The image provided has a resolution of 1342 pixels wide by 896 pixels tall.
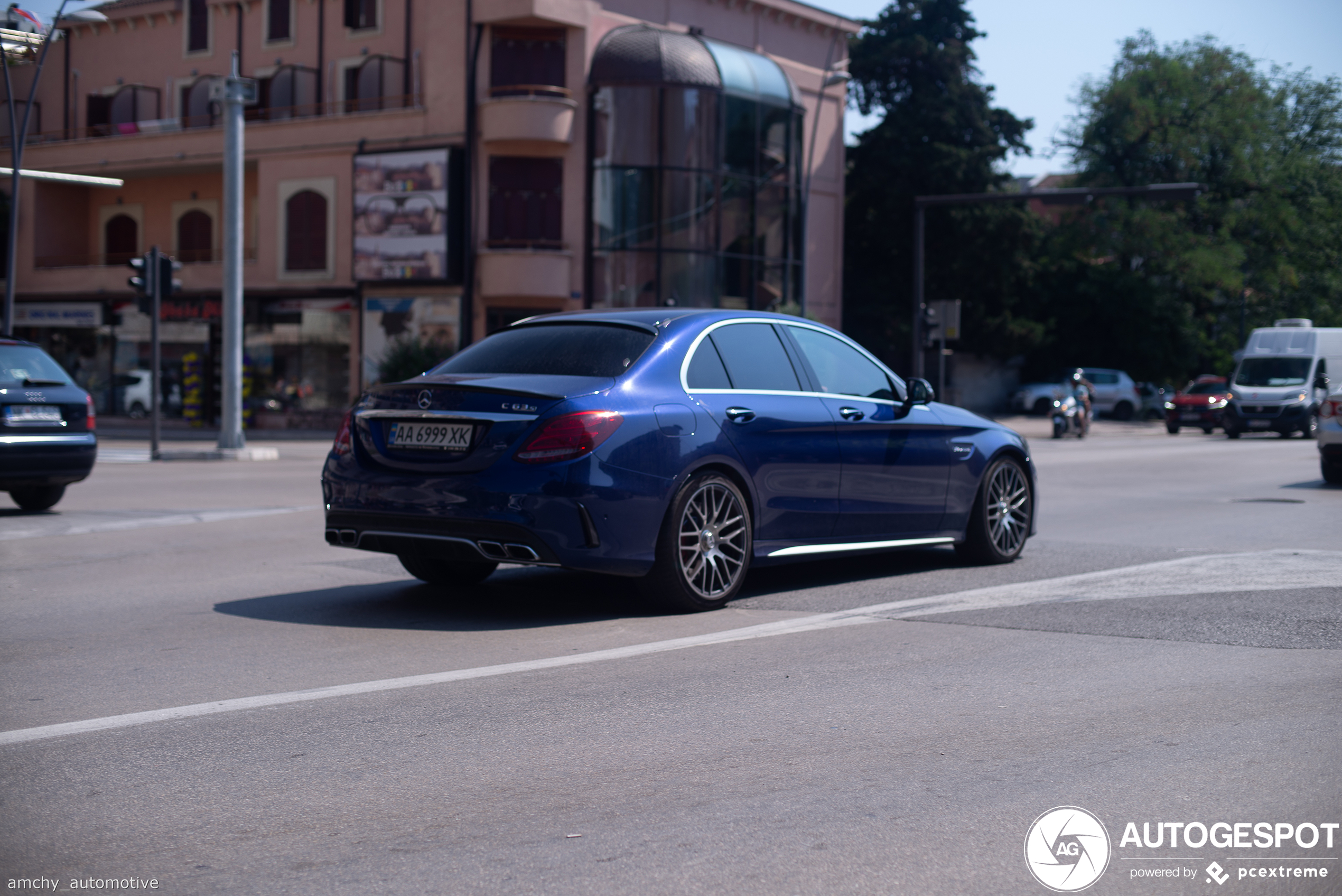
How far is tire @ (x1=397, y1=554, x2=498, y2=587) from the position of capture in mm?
7688

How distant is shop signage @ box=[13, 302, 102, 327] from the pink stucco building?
87 mm

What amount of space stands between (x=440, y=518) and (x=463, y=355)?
1269 millimetres

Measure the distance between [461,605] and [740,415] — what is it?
178 cm

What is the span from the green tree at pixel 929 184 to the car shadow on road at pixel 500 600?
3819cm

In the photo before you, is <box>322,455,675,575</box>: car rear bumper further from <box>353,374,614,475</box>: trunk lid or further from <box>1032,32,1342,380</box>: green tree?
<box>1032,32,1342,380</box>: green tree

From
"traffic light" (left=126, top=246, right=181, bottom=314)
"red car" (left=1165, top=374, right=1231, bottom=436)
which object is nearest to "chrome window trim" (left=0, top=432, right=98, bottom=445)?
"traffic light" (left=126, top=246, right=181, bottom=314)

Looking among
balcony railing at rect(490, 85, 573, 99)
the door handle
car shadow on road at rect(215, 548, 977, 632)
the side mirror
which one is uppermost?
balcony railing at rect(490, 85, 573, 99)

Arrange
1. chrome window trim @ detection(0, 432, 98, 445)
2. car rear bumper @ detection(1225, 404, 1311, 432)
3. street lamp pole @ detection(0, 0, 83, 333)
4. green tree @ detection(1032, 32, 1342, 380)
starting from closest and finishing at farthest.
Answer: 1. chrome window trim @ detection(0, 432, 98, 445)
2. street lamp pole @ detection(0, 0, 83, 333)
3. car rear bumper @ detection(1225, 404, 1311, 432)
4. green tree @ detection(1032, 32, 1342, 380)

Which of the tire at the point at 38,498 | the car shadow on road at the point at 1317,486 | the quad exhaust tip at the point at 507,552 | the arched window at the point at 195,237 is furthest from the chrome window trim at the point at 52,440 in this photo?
the arched window at the point at 195,237

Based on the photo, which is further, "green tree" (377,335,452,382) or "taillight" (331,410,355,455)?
"green tree" (377,335,452,382)

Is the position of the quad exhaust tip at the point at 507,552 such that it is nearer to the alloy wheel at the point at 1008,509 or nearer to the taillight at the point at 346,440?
the taillight at the point at 346,440

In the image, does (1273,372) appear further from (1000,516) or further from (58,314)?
(58,314)

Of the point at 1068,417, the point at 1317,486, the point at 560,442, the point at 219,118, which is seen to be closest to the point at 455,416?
the point at 560,442

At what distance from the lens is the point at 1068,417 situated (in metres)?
33.4
